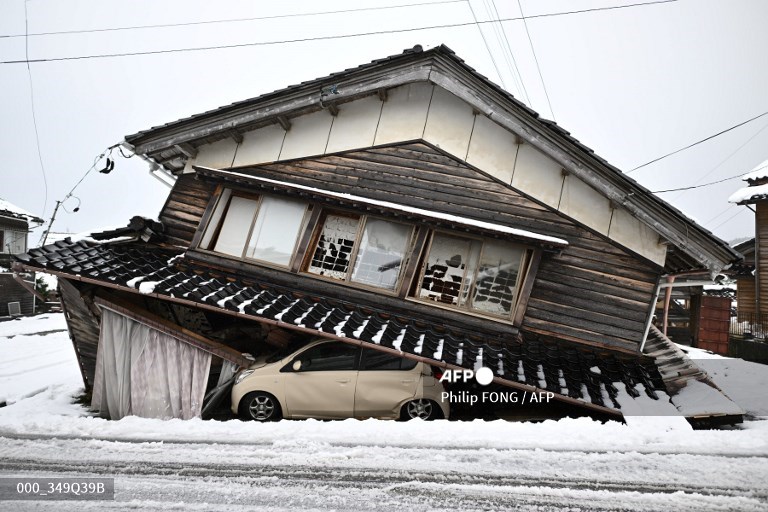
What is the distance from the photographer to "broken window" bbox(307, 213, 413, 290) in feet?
28.9

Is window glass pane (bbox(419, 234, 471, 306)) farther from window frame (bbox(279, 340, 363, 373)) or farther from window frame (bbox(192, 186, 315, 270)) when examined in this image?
window frame (bbox(192, 186, 315, 270))

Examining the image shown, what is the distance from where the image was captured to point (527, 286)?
8312 millimetres

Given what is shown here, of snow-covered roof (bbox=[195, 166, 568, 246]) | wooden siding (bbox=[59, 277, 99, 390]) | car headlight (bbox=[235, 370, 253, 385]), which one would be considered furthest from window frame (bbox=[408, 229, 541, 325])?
wooden siding (bbox=[59, 277, 99, 390])

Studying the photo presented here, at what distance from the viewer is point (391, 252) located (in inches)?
349

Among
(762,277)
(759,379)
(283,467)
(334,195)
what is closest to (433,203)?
(334,195)

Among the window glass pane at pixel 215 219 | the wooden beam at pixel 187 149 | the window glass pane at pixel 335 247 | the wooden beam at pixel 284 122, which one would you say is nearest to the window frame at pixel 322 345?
the window glass pane at pixel 335 247

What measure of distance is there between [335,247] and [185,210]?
3813 mm

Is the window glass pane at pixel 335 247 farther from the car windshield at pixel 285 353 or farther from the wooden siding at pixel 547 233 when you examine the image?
the car windshield at pixel 285 353

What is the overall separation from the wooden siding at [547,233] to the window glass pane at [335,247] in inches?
29.2

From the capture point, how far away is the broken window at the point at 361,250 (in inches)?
347

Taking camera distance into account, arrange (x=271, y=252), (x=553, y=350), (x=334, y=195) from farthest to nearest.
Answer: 1. (x=271, y=252)
2. (x=334, y=195)
3. (x=553, y=350)

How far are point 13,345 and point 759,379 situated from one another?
71.9ft

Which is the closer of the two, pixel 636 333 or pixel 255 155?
pixel 636 333

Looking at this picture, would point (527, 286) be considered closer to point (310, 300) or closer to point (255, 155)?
point (310, 300)
